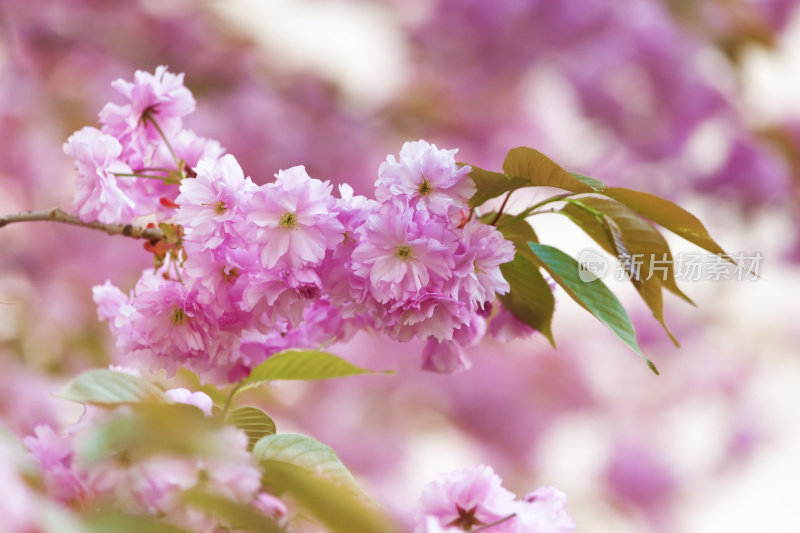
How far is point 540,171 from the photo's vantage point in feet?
1.52

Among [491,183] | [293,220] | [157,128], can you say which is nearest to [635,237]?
[491,183]

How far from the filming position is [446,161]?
1.48 ft

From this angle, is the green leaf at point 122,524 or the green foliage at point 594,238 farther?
the green foliage at point 594,238

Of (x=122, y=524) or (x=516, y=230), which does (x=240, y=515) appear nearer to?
(x=122, y=524)

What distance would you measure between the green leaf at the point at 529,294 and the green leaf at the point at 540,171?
2.7 inches

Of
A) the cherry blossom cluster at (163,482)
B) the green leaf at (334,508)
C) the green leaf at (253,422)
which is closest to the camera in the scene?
the green leaf at (334,508)

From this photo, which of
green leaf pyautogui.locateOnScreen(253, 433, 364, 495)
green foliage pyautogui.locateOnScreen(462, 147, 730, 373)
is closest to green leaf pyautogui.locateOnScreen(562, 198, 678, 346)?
green foliage pyautogui.locateOnScreen(462, 147, 730, 373)

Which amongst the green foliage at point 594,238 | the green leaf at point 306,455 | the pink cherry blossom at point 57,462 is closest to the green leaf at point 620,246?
the green foliage at point 594,238

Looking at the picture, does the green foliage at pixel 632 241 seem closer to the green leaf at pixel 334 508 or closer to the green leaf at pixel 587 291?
the green leaf at pixel 587 291

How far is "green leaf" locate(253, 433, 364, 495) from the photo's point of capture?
43 cm

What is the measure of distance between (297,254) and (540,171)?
0.14m

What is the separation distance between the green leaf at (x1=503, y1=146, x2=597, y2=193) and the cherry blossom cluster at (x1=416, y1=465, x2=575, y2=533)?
16cm

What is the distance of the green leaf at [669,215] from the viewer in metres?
0.48

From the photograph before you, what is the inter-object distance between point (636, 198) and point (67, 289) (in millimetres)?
1962
